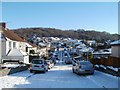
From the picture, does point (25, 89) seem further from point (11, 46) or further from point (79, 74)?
point (11, 46)

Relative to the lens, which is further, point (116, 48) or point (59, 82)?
point (116, 48)

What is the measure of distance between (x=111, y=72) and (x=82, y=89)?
1158cm

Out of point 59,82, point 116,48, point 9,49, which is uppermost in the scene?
point 116,48

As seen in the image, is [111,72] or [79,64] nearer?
[111,72]

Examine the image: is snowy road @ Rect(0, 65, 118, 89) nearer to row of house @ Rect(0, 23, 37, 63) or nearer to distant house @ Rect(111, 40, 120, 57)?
distant house @ Rect(111, 40, 120, 57)

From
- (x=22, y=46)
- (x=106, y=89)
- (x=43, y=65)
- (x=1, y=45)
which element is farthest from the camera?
(x=22, y=46)

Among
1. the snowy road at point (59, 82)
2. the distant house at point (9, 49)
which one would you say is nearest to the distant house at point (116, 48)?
the snowy road at point (59, 82)

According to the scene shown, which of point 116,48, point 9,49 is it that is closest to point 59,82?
point 116,48

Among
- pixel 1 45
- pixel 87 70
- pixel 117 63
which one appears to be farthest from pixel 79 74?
pixel 1 45

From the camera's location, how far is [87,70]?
107ft

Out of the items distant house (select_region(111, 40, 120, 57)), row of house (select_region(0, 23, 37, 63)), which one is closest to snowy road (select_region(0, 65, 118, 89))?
distant house (select_region(111, 40, 120, 57))

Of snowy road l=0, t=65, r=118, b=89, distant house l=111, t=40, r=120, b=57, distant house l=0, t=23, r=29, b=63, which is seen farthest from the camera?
distant house l=0, t=23, r=29, b=63

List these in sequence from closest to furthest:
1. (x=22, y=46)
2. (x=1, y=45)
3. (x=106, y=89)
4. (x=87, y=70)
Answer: (x=106, y=89) → (x=87, y=70) → (x=1, y=45) → (x=22, y=46)

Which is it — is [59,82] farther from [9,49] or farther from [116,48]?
[9,49]
